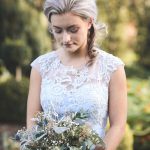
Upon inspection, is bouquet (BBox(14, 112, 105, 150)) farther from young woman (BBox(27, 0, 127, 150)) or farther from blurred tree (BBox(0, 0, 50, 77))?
blurred tree (BBox(0, 0, 50, 77))

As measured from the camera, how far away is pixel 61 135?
3107 millimetres

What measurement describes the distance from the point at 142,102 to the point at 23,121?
2.74 meters

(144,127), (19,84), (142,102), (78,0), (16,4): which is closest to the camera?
(78,0)

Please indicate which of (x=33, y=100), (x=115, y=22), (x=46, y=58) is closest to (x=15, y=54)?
(x=46, y=58)

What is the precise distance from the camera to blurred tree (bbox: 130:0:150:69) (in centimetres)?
2445

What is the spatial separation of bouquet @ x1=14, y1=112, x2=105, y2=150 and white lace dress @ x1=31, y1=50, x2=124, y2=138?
0.30 meters

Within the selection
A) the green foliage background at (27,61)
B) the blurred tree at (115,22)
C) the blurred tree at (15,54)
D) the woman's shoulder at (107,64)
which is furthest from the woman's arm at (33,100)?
the blurred tree at (115,22)

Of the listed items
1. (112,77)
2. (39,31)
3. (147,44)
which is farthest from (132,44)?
(112,77)

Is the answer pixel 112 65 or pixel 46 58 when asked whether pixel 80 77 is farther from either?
pixel 46 58

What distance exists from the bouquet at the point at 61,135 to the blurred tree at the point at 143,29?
70.1 ft

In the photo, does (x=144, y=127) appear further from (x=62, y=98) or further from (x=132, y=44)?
(x=132, y=44)

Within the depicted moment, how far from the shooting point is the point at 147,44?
24.7 m

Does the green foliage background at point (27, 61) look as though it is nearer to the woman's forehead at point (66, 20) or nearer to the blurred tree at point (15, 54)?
the blurred tree at point (15, 54)

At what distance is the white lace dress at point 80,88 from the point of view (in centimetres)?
353
